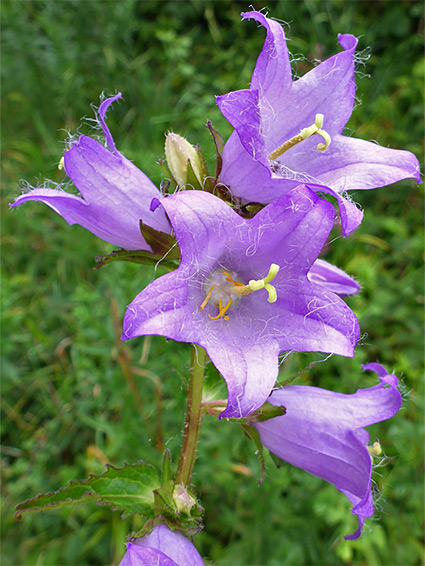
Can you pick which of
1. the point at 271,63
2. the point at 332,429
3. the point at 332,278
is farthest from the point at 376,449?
the point at 271,63

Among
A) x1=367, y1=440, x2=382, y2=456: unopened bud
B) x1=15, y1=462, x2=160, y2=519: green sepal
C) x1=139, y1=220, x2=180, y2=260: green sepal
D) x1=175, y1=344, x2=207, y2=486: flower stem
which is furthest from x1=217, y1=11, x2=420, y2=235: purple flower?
x1=15, y1=462, x2=160, y2=519: green sepal

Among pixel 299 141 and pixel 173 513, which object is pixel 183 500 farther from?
pixel 299 141

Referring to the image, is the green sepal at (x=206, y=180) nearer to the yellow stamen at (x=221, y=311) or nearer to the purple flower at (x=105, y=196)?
the purple flower at (x=105, y=196)

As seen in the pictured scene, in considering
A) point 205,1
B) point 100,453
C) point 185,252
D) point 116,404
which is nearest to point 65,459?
point 100,453

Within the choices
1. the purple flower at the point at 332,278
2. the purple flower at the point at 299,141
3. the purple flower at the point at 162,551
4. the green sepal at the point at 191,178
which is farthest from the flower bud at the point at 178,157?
the purple flower at the point at 162,551

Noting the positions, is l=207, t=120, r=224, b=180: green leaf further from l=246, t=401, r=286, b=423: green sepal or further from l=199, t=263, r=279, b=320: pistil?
l=246, t=401, r=286, b=423: green sepal
